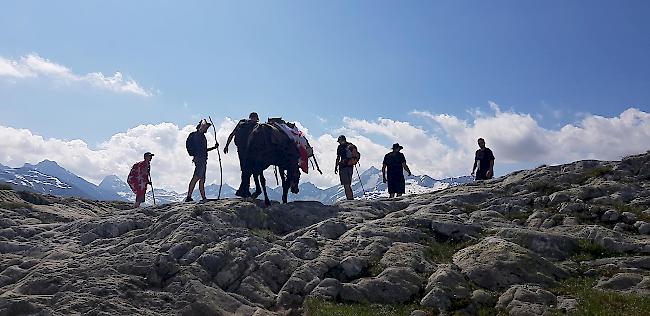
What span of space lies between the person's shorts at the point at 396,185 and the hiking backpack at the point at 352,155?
1663 millimetres

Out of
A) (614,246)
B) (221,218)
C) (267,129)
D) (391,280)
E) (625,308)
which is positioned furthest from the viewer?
(267,129)

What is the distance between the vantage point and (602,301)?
11211mm

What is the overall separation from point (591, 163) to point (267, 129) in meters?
12.3

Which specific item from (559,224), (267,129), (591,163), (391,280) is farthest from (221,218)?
(591,163)

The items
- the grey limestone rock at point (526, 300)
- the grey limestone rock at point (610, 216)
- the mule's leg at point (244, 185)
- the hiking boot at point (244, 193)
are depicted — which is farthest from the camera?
the hiking boot at point (244, 193)

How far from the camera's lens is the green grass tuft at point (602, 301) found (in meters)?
10.8

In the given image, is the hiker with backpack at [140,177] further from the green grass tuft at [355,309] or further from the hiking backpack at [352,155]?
the green grass tuft at [355,309]

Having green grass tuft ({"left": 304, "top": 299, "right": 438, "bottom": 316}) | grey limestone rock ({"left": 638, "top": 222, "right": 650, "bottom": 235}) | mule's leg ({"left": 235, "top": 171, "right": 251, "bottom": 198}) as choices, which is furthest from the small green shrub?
mule's leg ({"left": 235, "top": 171, "right": 251, "bottom": 198})

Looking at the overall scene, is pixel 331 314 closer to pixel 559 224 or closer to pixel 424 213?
pixel 424 213

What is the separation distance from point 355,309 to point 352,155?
500 inches

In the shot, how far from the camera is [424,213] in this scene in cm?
1730

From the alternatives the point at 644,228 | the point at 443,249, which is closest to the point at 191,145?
the point at 443,249

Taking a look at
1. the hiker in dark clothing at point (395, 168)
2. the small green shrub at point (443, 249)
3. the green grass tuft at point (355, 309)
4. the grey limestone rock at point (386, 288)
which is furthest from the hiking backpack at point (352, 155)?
the green grass tuft at point (355, 309)

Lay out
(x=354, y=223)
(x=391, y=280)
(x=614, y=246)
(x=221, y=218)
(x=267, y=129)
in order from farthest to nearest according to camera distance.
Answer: (x=267, y=129) → (x=354, y=223) → (x=221, y=218) → (x=614, y=246) → (x=391, y=280)
